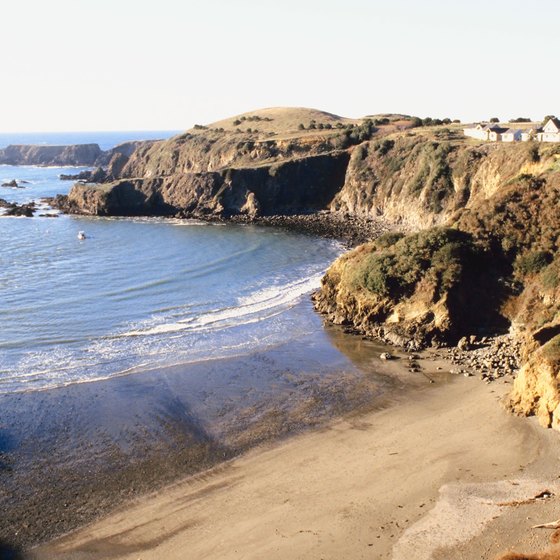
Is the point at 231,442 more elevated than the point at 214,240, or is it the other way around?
the point at 214,240

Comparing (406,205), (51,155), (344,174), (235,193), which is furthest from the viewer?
(51,155)

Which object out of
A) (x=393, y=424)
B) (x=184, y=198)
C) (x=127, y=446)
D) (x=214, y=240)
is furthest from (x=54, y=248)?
(x=393, y=424)

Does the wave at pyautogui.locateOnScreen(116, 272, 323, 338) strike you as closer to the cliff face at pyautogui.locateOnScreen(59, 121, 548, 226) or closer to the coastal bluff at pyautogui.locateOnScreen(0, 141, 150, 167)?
the cliff face at pyautogui.locateOnScreen(59, 121, 548, 226)

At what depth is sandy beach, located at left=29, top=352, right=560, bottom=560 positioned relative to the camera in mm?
19312

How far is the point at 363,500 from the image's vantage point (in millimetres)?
21625

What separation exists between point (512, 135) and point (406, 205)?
44.0 feet

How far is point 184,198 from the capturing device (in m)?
85.2

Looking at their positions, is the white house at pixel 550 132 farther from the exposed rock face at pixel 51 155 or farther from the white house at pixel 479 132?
the exposed rock face at pixel 51 155

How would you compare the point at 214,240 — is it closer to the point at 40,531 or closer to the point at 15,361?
the point at 15,361

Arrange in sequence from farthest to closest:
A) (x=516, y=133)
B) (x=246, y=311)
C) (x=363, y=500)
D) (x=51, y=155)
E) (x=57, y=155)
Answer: (x=51, y=155) → (x=57, y=155) → (x=516, y=133) → (x=246, y=311) → (x=363, y=500)

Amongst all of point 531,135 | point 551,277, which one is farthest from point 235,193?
point 551,277

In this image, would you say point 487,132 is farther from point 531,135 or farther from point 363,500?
point 363,500

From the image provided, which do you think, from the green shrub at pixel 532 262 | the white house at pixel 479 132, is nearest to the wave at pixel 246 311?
the green shrub at pixel 532 262

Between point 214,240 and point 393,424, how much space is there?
138 feet
